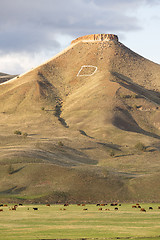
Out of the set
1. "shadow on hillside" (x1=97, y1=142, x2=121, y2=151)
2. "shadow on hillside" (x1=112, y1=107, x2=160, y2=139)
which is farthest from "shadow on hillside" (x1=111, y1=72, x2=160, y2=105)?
"shadow on hillside" (x1=97, y1=142, x2=121, y2=151)

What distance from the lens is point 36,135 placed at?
103 meters

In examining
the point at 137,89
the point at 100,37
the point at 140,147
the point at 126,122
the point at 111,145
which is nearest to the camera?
the point at 140,147

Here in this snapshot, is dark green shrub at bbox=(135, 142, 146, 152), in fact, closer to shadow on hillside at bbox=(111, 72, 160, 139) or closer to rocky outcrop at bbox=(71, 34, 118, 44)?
shadow on hillside at bbox=(111, 72, 160, 139)

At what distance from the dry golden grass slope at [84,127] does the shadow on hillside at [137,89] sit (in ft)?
1.61

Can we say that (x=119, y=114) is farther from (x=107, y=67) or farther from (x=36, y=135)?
(x=107, y=67)

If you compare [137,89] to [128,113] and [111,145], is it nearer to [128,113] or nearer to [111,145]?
[128,113]

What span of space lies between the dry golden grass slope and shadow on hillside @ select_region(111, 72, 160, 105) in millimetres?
492

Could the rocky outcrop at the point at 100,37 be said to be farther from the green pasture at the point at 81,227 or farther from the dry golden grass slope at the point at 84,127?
the green pasture at the point at 81,227

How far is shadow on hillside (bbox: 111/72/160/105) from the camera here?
14212 cm

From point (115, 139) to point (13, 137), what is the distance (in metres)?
23.6

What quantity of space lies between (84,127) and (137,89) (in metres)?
35.6

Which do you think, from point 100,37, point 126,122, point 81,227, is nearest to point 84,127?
point 126,122

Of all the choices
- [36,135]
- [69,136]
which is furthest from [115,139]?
[36,135]

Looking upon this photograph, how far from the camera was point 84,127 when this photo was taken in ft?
375
